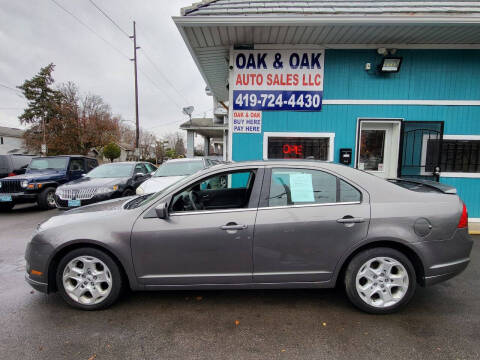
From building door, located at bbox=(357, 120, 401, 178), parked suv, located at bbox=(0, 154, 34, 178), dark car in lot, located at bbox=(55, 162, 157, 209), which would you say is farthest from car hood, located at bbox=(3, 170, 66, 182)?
building door, located at bbox=(357, 120, 401, 178)

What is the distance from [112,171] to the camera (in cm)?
745

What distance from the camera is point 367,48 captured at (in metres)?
5.27

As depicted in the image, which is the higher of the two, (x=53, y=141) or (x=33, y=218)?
(x=53, y=141)

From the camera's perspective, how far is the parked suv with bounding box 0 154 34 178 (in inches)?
372

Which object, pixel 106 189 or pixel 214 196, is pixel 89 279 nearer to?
pixel 214 196

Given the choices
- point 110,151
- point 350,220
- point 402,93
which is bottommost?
point 350,220

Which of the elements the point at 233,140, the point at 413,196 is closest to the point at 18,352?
the point at 413,196

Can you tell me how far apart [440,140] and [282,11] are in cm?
434

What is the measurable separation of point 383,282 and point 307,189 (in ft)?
3.98

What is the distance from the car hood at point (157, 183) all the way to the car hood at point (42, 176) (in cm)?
397

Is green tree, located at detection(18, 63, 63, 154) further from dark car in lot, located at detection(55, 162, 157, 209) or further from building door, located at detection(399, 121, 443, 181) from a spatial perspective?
building door, located at detection(399, 121, 443, 181)

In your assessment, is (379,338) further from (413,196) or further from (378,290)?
(413,196)

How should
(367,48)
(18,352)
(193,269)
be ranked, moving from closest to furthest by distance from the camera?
1. (18,352)
2. (193,269)
3. (367,48)

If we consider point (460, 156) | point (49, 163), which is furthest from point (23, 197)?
point (460, 156)
